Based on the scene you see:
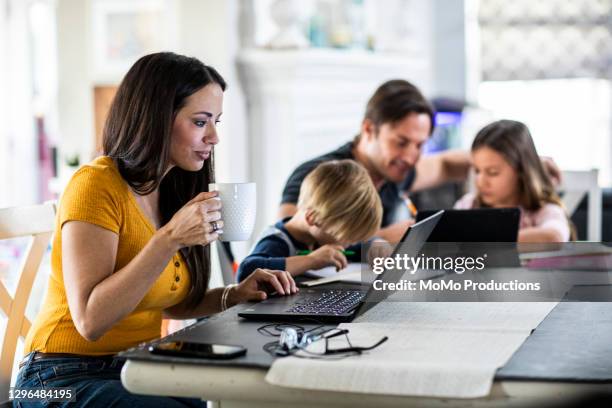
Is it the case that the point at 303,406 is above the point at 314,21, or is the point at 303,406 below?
below

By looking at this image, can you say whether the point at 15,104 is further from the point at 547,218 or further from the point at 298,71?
the point at 547,218

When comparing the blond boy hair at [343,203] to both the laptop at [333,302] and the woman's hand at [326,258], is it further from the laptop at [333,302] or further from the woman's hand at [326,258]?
the laptop at [333,302]

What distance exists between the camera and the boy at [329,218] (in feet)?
7.14

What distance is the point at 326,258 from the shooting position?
7.02ft

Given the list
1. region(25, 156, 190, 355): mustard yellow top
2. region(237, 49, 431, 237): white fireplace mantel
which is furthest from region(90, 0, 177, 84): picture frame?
region(25, 156, 190, 355): mustard yellow top

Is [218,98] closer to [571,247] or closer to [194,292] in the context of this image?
[194,292]

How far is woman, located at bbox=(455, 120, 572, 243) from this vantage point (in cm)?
290

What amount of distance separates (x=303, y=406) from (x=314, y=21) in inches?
153

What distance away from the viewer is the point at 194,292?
2041mm

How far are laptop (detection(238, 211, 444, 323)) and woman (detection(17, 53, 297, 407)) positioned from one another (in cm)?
8

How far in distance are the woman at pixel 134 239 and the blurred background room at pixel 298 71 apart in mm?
1784

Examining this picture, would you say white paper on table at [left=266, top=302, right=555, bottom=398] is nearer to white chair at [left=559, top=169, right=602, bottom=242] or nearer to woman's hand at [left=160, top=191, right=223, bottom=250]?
woman's hand at [left=160, top=191, right=223, bottom=250]

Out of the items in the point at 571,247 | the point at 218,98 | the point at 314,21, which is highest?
the point at 314,21

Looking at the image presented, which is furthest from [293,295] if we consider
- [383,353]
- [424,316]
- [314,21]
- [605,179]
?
[605,179]
